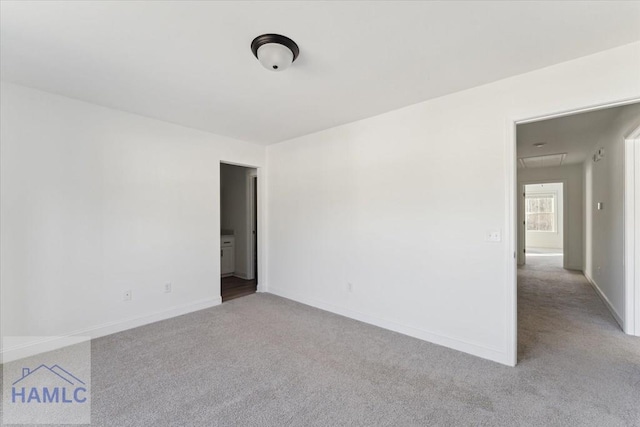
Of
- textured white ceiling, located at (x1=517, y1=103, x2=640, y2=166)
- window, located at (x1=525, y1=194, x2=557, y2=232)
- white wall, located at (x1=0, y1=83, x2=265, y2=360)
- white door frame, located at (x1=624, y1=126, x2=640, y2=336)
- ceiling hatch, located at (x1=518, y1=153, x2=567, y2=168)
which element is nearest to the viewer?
white wall, located at (x1=0, y1=83, x2=265, y2=360)

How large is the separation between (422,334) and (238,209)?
4303mm

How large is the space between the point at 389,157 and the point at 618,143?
2.84 m

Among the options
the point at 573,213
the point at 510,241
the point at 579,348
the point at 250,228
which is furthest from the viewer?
the point at 573,213

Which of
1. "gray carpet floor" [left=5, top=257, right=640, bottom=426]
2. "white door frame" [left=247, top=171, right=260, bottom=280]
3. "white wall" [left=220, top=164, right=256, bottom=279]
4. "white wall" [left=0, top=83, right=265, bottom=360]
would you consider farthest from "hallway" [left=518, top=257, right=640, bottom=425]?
"white wall" [left=220, top=164, right=256, bottom=279]

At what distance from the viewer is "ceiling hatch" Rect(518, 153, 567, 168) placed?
5781mm

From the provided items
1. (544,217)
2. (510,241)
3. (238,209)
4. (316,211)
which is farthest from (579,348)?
(544,217)

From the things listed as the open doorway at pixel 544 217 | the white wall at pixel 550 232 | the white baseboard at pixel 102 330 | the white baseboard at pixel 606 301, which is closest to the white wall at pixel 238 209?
the white baseboard at pixel 102 330

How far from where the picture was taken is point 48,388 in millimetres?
2123

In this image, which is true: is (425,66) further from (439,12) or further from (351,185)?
(351,185)

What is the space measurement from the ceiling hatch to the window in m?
4.32

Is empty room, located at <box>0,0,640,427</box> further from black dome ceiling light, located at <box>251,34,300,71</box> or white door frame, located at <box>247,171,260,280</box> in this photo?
white door frame, located at <box>247,171,260,280</box>

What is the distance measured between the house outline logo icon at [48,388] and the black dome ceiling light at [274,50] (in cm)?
272

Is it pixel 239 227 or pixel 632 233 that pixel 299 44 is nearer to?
pixel 632 233

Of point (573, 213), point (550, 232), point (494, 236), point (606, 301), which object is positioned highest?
point (573, 213)
